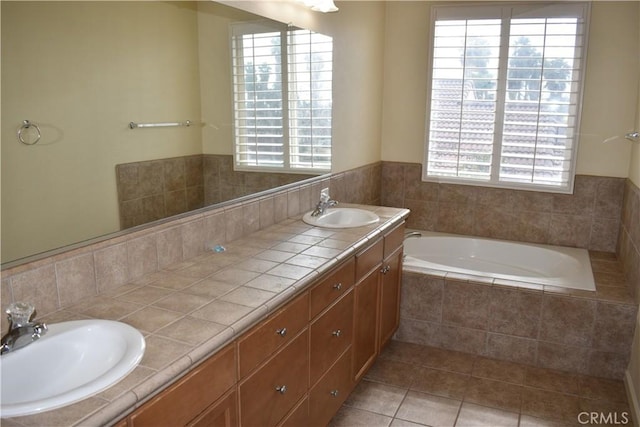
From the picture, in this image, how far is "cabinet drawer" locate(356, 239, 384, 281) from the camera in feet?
7.75

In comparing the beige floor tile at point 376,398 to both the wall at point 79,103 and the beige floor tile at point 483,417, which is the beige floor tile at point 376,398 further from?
the wall at point 79,103

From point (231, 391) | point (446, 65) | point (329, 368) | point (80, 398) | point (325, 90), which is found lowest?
point (329, 368)

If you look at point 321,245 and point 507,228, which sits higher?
point 321,245

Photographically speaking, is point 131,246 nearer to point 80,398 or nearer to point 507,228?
point 80,398

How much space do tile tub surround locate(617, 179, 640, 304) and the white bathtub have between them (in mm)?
228

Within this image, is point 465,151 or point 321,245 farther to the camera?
point 465,151

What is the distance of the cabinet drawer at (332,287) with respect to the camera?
1935 mm

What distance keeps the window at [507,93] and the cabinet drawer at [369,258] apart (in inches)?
68.4

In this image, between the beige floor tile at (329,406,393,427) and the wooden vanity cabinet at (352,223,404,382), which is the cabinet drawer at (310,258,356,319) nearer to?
the wooden vanity cabinet at (352,223,404,382)

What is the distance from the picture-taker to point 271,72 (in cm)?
267

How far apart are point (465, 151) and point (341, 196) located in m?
1.20

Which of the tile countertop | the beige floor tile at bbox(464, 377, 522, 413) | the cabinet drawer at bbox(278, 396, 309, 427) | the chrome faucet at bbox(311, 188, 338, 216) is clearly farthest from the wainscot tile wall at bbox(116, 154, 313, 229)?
the beige floor tile at bbox(464, 377, 522, 413)

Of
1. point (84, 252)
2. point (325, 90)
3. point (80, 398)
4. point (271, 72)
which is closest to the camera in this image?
point (80, 398)

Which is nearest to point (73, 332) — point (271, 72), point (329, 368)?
point (329, 368)
